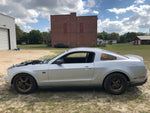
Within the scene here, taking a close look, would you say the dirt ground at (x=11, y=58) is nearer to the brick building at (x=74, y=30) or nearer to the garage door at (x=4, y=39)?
the garage door at (x=4, y=39)

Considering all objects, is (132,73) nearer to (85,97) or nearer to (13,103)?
(85,97)

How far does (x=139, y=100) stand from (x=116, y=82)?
2.54ft

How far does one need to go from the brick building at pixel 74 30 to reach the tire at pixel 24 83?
119ft

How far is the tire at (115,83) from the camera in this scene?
145 inches

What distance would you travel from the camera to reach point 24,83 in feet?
12.5

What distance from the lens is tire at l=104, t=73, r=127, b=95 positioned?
3.67 metres

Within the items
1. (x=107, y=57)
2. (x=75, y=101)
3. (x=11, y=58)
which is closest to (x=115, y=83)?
(x=107, y=57)

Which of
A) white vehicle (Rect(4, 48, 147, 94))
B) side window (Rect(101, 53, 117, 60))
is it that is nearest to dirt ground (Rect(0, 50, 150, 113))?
white vehicle (Rect(4, 48, 147, 94))

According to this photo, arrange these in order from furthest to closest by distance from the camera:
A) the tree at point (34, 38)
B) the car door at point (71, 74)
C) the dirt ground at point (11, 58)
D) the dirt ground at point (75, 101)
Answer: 1. the tree at point (34, 38)
2. the dirt ground at point (11, 58)
3. the car door at point (71, 74)
4. the dirt ground at point (75, 101)

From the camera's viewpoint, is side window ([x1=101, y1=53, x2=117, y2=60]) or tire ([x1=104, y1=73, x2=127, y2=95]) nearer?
tire ([x1=104, y1=73, x2=127, y2=95])

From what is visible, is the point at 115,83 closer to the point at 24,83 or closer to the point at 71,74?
the point at 71,74

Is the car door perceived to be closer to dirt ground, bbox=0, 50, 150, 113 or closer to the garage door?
dirt ground, bbox=0, 50, 150, 113

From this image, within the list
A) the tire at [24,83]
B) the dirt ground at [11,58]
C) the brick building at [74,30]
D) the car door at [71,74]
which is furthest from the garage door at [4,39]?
the car door at [71,74]

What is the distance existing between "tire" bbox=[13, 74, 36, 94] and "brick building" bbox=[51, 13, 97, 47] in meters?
36.3
